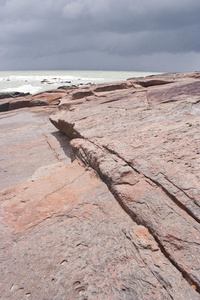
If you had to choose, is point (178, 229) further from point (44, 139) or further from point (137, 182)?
point (44, 139)

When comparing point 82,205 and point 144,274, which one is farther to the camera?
point 82,205

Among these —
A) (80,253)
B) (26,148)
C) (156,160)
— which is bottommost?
(26,148)

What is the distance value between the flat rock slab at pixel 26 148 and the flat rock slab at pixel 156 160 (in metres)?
0.57

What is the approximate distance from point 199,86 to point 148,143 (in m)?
2.48

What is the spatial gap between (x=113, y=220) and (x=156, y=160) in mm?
734

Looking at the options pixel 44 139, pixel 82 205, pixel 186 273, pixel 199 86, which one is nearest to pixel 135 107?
pixel 199 86

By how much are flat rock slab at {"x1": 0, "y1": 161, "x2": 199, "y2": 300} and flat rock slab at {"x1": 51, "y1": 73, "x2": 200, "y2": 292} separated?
107mm

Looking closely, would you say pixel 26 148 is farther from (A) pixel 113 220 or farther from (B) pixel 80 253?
(B) pixel 80 253

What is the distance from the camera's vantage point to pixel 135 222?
157 centimetres

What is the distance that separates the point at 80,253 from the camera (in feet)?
4.47

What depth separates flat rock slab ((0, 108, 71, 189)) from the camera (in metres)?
3.21

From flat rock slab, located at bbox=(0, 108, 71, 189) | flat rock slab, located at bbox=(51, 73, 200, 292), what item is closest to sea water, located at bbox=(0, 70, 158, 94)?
flat rock slab, located at bbox=(0, 108, 71, 189)

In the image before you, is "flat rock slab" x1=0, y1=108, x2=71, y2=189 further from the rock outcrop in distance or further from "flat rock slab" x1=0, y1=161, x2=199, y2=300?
"flat rock slab" x1=0, y1=161, x2=199, y2=300

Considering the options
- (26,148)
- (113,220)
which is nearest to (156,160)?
(113,220)
